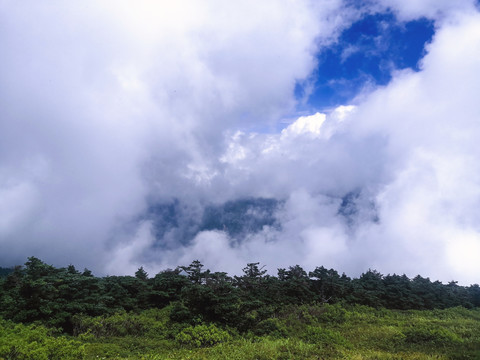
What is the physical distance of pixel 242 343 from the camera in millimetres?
16172

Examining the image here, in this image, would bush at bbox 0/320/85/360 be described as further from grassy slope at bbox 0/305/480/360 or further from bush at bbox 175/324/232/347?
bush at bbox 175/324/232/347

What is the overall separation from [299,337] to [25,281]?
19301mm

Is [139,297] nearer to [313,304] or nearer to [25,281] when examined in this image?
[25,281]

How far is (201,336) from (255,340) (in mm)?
3491

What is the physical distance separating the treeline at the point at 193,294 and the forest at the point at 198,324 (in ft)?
0.31

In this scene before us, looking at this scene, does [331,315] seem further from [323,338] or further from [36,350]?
[36,350]

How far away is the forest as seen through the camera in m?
13.5

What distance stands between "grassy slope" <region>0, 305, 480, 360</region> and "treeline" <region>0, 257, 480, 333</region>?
1622 mm

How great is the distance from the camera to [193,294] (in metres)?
A: 21.0

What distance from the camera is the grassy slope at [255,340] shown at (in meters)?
12.2

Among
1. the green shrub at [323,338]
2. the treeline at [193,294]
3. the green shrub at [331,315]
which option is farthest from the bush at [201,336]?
the green shrub at [331,315]

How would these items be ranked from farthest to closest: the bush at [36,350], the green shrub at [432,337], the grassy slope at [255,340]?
1. the green shrub at [432,337]
2. the grassy slope at [255,340]
3. the bush at [36,350]

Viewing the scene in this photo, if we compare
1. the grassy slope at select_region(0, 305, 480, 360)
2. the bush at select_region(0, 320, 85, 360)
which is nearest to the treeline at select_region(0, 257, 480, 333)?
the grassy slope at select_region(0, 305, 480, 360)

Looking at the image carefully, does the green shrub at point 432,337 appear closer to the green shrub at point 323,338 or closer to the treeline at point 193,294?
the green shrub at point 323,338
